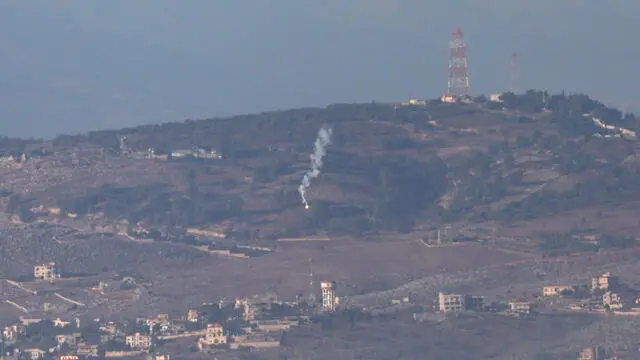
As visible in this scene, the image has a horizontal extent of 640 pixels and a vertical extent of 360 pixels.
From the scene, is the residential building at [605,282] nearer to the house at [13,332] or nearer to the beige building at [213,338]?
the beige building at [213,338]

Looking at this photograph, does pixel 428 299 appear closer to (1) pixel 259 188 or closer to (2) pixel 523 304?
(2) pixel 523 304

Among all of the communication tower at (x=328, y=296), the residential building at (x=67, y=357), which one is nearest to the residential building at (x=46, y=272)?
the communication tower at (x=328, y=296)

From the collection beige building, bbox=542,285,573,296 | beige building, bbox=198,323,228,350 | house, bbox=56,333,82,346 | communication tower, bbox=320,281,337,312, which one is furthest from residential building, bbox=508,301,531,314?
house, bbox=56,333,82,346

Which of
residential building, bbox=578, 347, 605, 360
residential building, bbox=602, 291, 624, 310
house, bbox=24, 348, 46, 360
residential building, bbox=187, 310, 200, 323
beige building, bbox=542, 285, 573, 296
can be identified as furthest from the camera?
beige building, bbox=542, 285, 573, 296

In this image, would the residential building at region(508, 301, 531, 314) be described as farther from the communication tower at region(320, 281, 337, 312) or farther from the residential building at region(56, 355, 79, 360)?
the residential building at region(56, 355, 79, 360)

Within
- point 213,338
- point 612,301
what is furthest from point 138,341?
point 612,301

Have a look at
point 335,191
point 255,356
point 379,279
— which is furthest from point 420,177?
point 255,356
